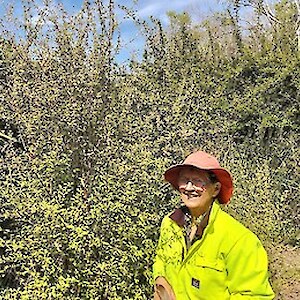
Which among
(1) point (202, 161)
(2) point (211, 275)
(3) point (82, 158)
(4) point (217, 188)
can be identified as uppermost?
(3) point (82, 158)

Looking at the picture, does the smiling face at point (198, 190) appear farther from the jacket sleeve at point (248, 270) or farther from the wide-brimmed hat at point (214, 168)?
the jacket sleeve at point (248, 270)

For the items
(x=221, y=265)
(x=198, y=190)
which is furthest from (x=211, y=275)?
(x=198, y=190)

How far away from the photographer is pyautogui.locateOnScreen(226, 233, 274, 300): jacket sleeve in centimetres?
194

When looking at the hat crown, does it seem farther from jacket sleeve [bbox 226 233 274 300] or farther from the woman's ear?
jacket sleeve [bbox 226 233 274 300]

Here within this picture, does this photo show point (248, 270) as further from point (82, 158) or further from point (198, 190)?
point (82, 158)

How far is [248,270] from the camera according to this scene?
6.37ft

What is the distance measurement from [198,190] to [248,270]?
0.40 metres

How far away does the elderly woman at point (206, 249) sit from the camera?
6.45ft

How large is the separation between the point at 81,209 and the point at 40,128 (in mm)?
721

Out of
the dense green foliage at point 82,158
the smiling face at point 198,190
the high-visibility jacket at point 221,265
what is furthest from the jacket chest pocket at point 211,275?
the dense green foliage at point 82,158

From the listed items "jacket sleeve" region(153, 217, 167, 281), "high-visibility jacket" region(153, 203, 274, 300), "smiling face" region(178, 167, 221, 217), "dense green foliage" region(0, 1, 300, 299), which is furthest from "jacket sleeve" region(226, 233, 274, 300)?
"dense green foliage" region(0, 1, 300, 299)

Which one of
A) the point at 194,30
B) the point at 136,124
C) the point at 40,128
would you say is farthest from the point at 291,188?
the point at 40,128

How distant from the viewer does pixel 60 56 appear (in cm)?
388

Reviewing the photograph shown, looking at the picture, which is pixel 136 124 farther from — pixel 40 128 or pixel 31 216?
pixel 31 216
